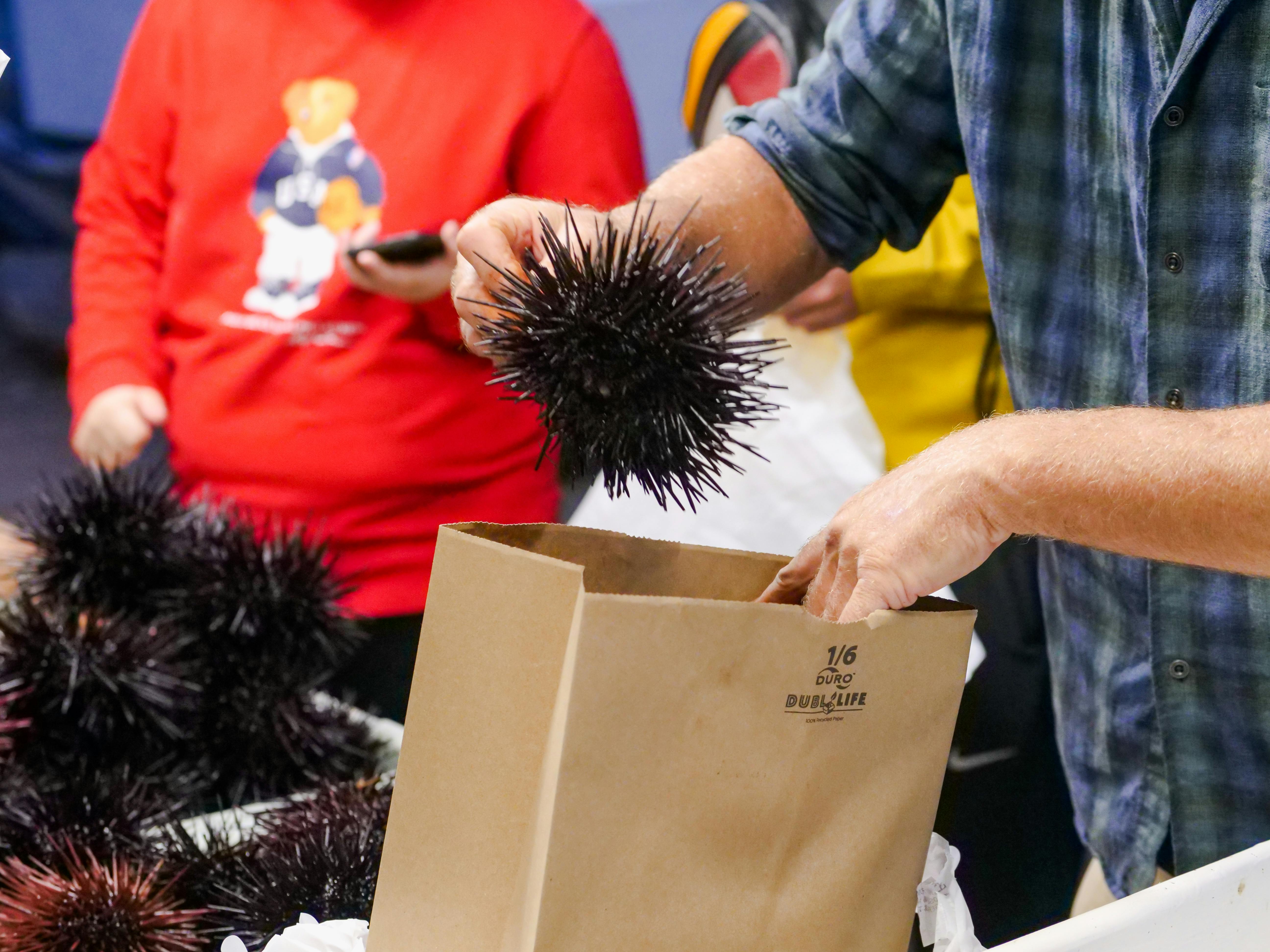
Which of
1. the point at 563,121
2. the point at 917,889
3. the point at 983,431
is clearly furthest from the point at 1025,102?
the point at 563,121

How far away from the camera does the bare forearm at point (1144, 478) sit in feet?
2.07

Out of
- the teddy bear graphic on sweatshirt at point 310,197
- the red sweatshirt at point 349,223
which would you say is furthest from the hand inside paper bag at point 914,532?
the teddy bear graphic on sweatshirt at point 310,197

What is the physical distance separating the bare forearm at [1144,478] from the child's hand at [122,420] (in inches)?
48.3

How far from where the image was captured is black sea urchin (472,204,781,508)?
0.68 metres

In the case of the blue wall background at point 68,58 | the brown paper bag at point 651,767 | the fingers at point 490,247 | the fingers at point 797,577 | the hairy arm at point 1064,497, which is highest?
the blue wall background at point 68,58

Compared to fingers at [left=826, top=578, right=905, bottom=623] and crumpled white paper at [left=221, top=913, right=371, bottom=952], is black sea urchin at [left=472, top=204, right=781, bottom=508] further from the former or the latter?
crumpled white paper at [left=221, top=913, right=371, bottom=952]

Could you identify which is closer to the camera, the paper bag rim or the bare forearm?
the paper bag rim

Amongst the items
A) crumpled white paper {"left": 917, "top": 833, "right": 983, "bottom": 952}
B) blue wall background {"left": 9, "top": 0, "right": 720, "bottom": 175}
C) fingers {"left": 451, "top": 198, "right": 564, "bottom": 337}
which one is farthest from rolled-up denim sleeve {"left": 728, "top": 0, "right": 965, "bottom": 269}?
blue wall background {"left": 9, "top": 0, "right": 720, "bottom": 175}

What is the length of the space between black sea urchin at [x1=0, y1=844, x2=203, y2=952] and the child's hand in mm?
850

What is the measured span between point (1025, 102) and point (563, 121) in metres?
0.76

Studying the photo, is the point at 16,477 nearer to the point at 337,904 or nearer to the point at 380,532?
the point at 380,532

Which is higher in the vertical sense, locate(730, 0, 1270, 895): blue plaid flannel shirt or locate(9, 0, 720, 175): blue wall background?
locate(9, 0, 720, 175): blue wall background

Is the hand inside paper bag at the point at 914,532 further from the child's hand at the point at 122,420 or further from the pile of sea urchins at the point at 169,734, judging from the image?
the child's hand at the point at 122,420

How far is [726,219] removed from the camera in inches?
38.9
